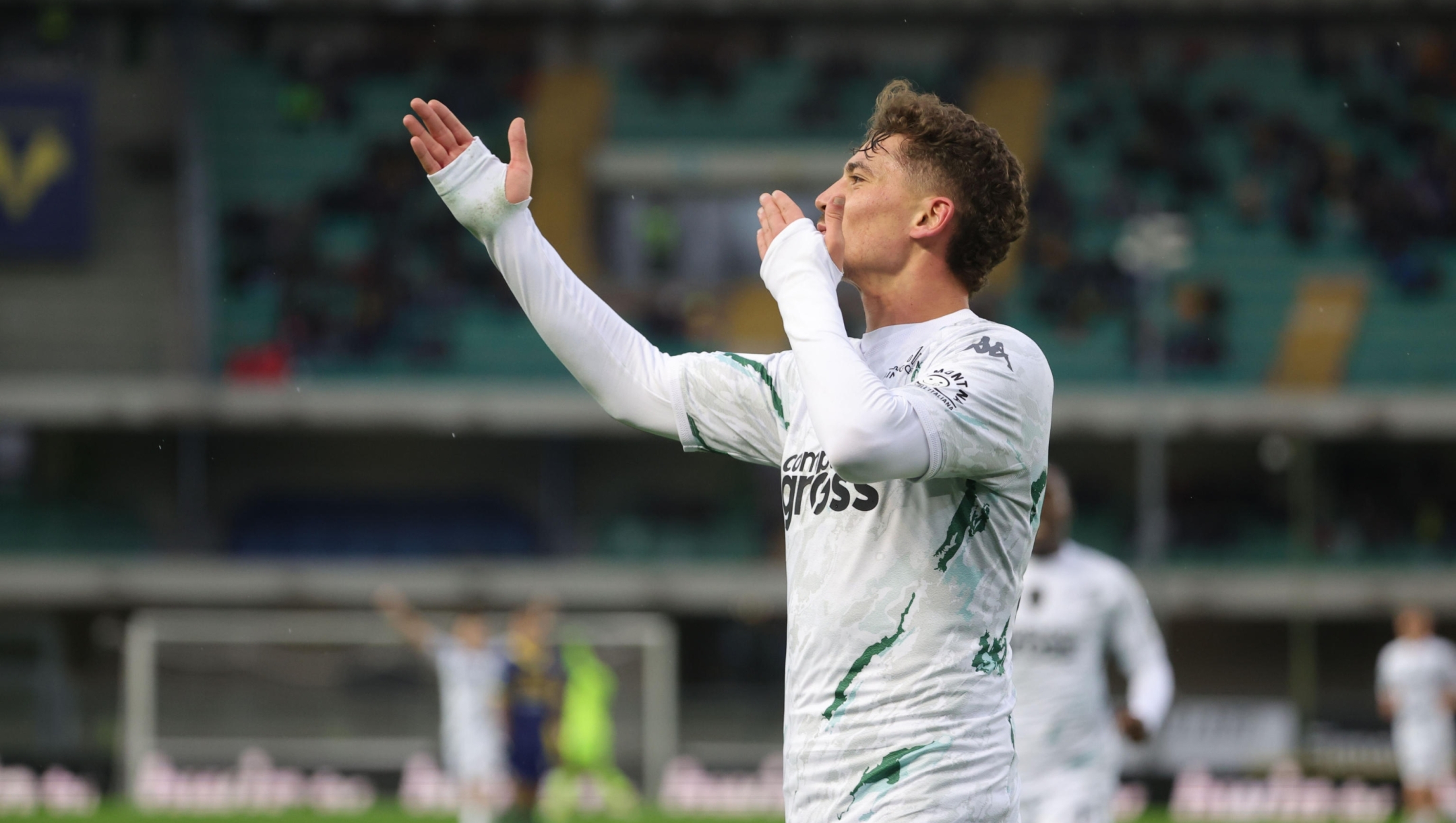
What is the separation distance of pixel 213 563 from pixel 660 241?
31.1 feet

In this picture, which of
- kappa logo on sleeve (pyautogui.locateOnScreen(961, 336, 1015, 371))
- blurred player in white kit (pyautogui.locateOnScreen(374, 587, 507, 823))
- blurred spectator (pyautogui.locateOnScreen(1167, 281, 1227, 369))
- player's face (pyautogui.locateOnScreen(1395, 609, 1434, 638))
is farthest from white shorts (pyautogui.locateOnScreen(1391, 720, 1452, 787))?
kappa logo on sleeve (pyautogui.locateOnScreen(961, 336, 1015, 371))

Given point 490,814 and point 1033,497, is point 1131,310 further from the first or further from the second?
point 1033,497

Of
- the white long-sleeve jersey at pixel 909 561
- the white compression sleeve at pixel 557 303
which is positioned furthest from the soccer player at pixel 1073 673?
the white long-sleeve jersey at pixel 909 561

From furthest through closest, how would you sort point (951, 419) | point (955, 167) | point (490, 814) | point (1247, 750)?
point (1247, 750) < point (490, 814) < point (955, 167) < point (951, 419)

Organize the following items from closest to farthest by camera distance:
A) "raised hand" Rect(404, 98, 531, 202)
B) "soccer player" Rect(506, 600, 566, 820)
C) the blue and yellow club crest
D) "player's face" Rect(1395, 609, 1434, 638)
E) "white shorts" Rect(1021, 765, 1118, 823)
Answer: "raised hand" Rect(404, 98, 531, 202) < "white shorts" Rect(1021, 765, 1118, 823) < "soccer player" Rect(506, 600, 566, 820) < "player's face" Rect(1395, 609, 1434, 638) < the blue and yellow club crest

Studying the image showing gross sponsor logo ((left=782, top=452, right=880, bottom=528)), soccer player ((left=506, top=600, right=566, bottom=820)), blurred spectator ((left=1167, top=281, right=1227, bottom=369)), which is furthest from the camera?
blurred spectator ((left=1167, top=281, right=1227, bottom=369))

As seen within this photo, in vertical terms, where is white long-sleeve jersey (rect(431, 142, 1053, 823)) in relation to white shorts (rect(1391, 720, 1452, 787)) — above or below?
above

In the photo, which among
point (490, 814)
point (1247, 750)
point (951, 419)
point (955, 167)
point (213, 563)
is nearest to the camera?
point (951, 419)

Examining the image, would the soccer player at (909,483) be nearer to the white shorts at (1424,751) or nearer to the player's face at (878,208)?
the player's face at (878,208)

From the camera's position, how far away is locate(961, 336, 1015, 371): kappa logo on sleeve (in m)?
3.21

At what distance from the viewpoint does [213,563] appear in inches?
1102

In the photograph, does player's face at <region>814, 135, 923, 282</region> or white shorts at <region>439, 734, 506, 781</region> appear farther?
white shorts at <region>439, 734, 506, 781</region>

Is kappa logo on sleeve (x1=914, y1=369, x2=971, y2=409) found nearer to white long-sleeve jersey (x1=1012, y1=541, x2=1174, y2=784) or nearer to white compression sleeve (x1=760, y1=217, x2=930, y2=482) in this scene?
white compression sleeve (x1=760, y1=217, x2=930, y2=482)

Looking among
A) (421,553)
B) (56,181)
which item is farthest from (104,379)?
(421,553)
